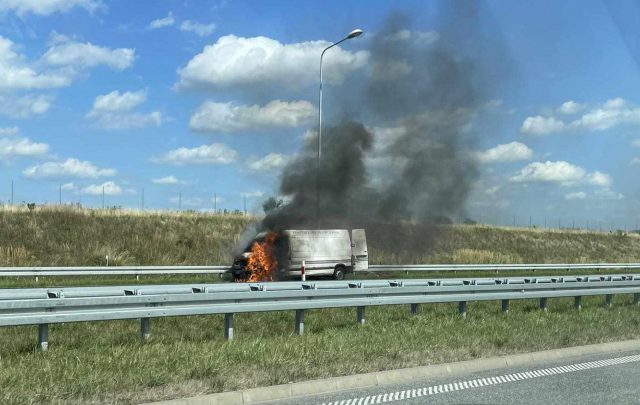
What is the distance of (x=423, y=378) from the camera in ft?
26.5

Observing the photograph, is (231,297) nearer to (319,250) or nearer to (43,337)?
(43,337)

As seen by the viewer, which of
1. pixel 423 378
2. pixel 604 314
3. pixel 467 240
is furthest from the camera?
pixel 467 240

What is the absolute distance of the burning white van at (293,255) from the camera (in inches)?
957

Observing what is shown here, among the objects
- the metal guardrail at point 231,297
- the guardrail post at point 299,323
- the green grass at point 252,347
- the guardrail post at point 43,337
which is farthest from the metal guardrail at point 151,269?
the guardrail post at point 43,337

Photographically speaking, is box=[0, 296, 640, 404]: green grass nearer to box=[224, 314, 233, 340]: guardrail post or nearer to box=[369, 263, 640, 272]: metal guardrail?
box=[224, 314, 233, 340]: guardrail post

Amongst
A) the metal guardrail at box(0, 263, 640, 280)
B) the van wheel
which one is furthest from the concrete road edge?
the metal guardrail at box(0, 263, 640, 280)

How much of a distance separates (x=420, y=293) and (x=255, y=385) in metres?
5.98

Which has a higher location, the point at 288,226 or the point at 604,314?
the point at 288,226

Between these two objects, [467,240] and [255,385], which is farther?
[467,240]

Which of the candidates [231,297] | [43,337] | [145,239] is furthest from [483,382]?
[145,239]

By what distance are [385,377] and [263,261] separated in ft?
55.2

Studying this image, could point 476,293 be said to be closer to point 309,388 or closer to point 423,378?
point 423,378

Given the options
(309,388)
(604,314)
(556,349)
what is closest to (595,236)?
(604,314)

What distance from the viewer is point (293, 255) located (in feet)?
80.9
